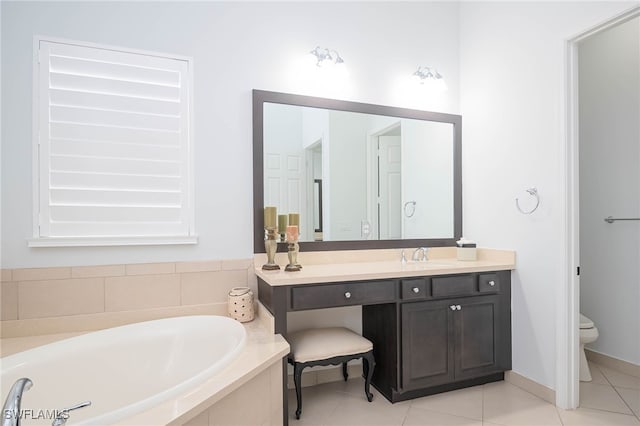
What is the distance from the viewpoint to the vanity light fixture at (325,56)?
7.94 feet

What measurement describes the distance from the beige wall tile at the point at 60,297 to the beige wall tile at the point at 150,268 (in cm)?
17

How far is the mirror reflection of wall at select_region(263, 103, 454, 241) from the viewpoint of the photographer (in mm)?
2434

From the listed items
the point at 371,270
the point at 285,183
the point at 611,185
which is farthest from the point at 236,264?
the point at 611,185

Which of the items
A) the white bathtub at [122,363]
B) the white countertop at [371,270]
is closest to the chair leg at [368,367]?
the white countertop at [371,270]

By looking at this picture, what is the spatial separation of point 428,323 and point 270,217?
46.6 inches

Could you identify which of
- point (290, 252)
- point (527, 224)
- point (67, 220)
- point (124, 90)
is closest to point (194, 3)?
point (124, 90)

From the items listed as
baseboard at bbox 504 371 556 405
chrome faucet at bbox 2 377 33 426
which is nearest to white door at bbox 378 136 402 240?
baseboard at bbox 504 371 556 405

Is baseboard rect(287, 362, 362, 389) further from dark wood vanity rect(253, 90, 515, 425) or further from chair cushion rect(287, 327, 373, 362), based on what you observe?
chair cushion rect(287, 327, 373, 362)

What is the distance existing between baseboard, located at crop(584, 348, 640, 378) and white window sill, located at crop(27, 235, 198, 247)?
3.12 m

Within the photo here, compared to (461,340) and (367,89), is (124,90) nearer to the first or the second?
(367,89)

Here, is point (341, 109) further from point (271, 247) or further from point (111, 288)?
point (111, 288)

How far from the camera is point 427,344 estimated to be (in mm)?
2227

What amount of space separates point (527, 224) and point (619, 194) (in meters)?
0.96

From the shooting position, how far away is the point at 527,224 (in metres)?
2.38
